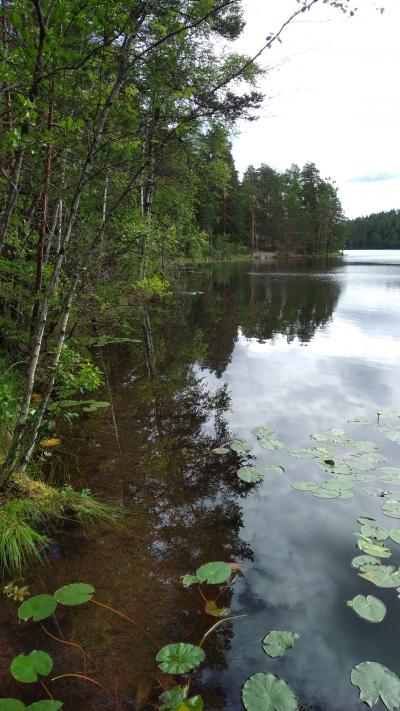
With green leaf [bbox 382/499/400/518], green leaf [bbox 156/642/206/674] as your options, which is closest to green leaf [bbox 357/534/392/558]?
green leaf [bbox 382/499/400/518]

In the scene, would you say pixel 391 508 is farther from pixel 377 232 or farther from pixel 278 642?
pixel 377 232

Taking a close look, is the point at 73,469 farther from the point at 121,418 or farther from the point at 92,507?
the point at 121,418

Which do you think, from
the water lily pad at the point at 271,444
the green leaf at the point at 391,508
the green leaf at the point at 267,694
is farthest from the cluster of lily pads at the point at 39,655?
the water lily pad at the point at 271,444

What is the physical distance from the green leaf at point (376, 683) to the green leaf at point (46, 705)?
75.8 inches

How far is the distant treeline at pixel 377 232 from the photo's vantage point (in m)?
167

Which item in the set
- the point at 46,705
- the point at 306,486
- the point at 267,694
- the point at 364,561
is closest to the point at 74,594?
the point at 46,705

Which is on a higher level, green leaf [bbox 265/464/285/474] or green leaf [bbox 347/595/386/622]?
green leaf [bbox 265/464/285/474]

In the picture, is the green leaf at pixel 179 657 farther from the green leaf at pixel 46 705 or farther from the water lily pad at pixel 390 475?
the water lily pad at pixel 390 475

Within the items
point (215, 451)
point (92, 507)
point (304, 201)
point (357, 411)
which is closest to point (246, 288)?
point (357, 411)

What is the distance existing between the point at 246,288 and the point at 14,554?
2722 centimetres

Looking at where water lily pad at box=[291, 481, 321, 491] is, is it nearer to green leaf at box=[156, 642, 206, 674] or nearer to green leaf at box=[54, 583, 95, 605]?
green leaf at box=[156, 642, 206, 674]

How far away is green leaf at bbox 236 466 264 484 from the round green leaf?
3.52 metres

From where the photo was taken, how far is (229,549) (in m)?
4.23

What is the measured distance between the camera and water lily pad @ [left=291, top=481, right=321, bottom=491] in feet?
17.7
